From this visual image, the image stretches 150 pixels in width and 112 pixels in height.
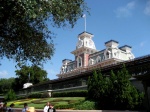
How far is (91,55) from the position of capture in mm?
75500

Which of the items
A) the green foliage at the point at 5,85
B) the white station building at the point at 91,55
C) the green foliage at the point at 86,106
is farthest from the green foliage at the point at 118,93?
the green foliage at the point at 5,85

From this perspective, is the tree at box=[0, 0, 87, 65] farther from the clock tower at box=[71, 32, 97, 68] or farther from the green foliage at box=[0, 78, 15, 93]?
the green foliage at box=[0, 78, 15, 93]

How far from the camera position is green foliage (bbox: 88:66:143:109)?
803 inches

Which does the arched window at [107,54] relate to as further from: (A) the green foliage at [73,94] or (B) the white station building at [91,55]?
(A) the green foliage at [73,94]

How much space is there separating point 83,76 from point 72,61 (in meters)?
48.7

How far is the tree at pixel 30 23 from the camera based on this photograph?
11.6 m

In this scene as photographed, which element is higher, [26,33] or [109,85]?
[26,33]

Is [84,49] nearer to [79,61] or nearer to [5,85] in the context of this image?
[79,61]

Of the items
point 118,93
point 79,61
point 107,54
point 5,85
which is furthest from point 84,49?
point 118,93

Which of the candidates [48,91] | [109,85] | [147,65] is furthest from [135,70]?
[48,91]

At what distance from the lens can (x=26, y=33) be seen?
1426 cm

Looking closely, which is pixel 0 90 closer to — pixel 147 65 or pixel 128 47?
pixel 128 47

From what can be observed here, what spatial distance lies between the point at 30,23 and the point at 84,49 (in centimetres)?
6128

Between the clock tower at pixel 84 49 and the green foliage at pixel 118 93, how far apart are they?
5056cm
